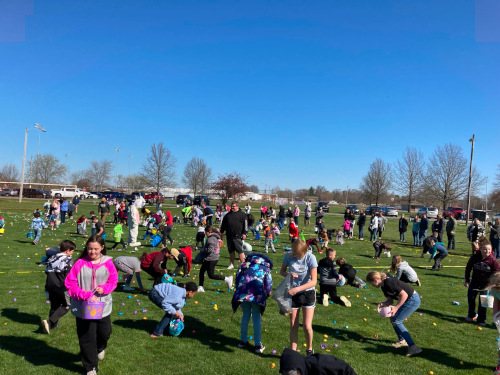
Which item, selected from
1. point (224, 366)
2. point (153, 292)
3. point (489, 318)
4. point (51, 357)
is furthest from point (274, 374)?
point (489, 318)

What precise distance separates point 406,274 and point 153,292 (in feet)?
15.3

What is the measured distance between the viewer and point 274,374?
15.5 ft

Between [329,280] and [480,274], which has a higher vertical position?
[480,274]

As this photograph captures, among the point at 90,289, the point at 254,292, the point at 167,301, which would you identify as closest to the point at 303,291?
the point at 254,292

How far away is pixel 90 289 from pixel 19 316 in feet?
10.5

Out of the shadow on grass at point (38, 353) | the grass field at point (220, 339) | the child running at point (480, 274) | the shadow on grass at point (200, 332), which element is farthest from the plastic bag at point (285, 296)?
the child running at point (480, 274)

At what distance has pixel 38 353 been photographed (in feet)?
16.5

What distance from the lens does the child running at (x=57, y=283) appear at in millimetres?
5625

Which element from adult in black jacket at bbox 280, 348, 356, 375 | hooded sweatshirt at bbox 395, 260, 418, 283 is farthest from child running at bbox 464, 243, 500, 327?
adult in black jacket at bbox 280, 348, 356, 375

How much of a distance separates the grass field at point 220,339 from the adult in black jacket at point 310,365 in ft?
5.21

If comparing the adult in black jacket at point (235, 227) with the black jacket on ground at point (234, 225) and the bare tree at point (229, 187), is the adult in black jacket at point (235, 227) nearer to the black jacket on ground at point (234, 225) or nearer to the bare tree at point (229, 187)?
the black jacket on ground at point (234, 225)

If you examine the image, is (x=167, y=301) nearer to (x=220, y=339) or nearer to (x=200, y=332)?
(x=200, y=332)

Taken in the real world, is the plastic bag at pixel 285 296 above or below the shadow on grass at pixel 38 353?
above

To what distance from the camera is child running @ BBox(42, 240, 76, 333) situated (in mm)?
5625
